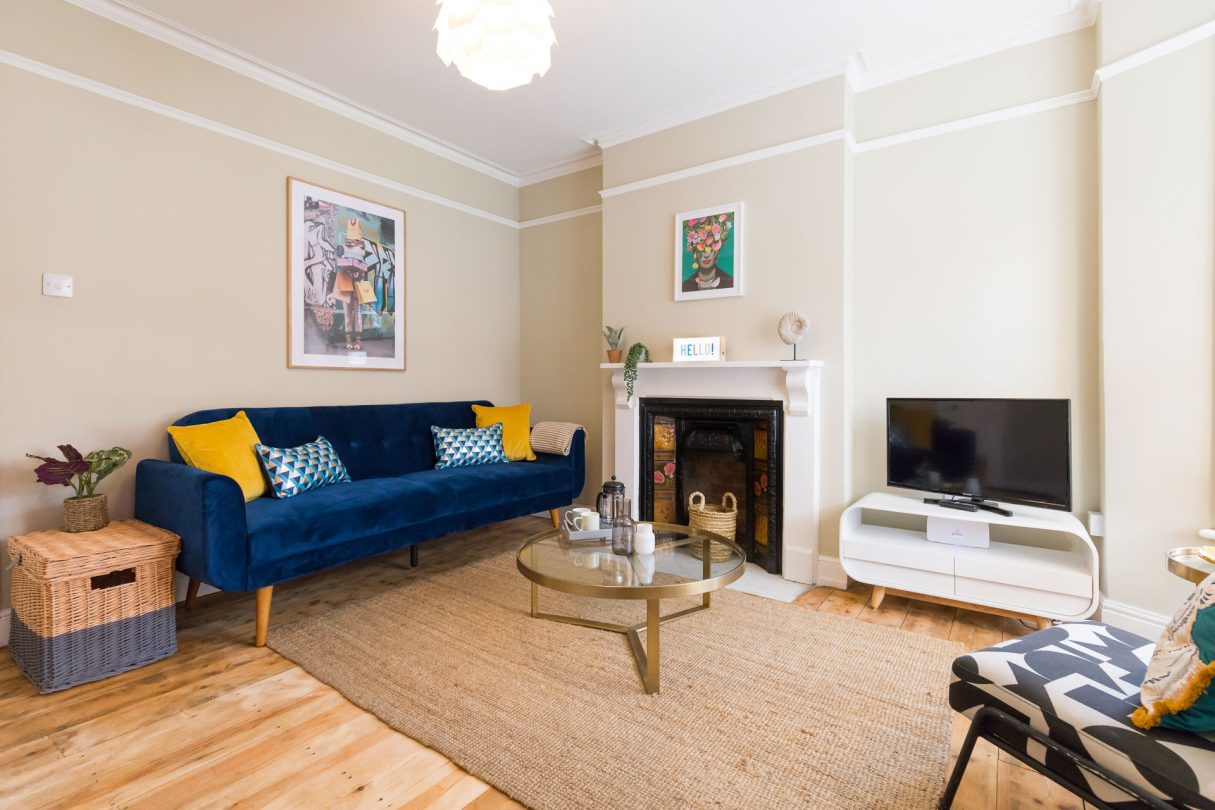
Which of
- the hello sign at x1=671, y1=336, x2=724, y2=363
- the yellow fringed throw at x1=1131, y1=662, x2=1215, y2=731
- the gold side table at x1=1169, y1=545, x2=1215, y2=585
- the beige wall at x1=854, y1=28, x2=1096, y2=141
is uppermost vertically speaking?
the beige wall at x1=854, y1=28, x2=1096, y2=141

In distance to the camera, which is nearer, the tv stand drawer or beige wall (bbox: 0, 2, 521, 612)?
beige wall (bbox: 0, 2, 521, 612)

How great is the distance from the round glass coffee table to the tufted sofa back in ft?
4.74

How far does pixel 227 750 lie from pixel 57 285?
217 cm

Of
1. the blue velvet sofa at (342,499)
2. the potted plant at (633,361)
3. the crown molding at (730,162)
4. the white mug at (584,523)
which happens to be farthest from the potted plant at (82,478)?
the crown molding at (730,162)

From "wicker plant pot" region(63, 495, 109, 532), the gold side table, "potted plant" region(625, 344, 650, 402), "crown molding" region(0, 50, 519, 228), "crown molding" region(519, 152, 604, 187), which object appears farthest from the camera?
"crown molding" region(519, 152, 604, 187)

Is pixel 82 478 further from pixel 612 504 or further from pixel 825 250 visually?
pixel 825 250

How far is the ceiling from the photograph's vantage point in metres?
2.64

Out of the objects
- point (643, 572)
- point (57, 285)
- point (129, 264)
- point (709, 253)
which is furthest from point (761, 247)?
point (57, 285)

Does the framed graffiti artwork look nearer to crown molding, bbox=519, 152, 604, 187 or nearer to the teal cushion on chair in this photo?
crown molding, bbox=519, 152, 604, 187

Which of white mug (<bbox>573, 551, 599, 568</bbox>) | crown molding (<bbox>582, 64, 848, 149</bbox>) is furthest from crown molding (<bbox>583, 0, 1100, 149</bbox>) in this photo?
white mug (<bbox>573, 551, 599, 568</bbox>)

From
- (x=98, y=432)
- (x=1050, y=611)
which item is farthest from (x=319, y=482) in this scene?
(x=1050, y=611)

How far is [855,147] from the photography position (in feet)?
10.7

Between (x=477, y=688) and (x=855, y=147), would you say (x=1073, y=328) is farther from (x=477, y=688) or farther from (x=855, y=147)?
(x=477, y=688)

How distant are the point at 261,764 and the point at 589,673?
3.49 ft
